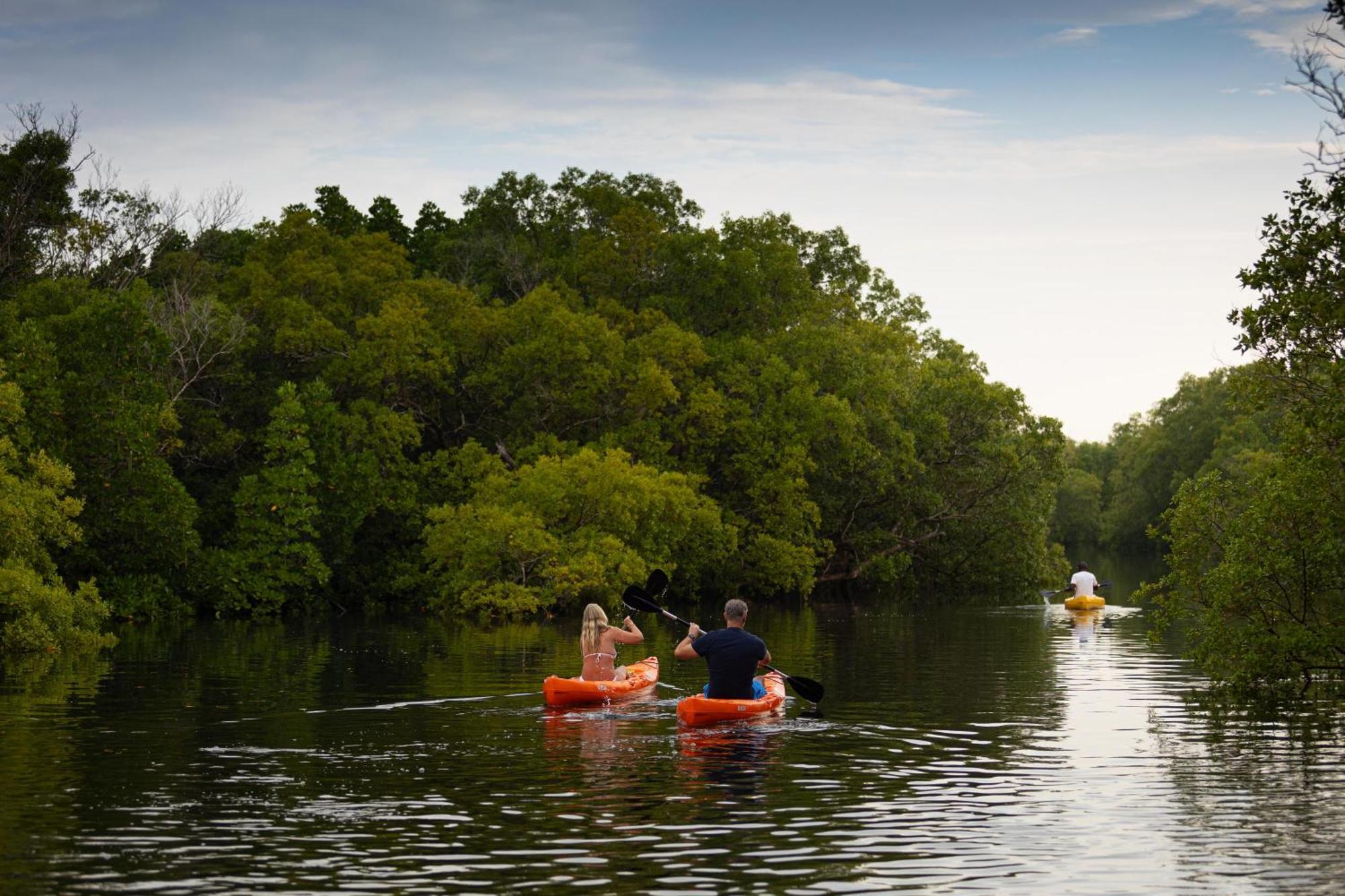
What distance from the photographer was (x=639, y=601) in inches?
1145

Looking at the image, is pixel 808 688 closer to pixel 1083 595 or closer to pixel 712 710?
pixel 712 710

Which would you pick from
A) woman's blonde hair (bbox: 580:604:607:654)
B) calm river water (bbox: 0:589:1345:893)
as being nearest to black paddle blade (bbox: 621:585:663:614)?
calm river water (bbox: 0:589:1345:893)

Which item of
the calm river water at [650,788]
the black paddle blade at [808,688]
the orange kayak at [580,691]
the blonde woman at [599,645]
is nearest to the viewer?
the calm river water at [650,788]

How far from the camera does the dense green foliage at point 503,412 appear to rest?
5228 cm

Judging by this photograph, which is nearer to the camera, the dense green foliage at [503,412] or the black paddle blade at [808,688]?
the black paddle blade at [808,688]

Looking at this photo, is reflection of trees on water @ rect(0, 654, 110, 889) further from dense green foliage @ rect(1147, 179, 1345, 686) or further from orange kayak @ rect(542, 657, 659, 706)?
dense green foliage @ rect(1147, 179, 1345, 686)

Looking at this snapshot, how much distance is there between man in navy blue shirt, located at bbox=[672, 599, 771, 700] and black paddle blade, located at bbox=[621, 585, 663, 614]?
5.63 m

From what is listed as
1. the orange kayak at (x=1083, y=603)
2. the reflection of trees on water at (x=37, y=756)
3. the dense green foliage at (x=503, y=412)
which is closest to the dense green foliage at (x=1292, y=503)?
the reflection of trees on water at (x=37, y=756)

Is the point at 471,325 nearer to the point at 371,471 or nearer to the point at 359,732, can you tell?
the point at 371,471

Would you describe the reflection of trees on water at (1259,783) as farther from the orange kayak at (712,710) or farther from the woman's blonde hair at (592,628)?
the woman's blonde hair at (592,628)

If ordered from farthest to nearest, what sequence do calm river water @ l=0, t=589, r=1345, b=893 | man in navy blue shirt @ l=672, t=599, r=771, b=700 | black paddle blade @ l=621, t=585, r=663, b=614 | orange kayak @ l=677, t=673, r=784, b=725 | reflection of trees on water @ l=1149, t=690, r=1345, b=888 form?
black paddle blade @ l=621, t=585, r=663, b=614, man in navy blue shirt @ l=672, t=599, r=771, b=700, orange kayak @ l=677, t=673, r=784, b=725, reflection of trees on water @ l=1149, t=690, r=1345, b=888, calm river water @ l=0, t=589, r=1345, b=893

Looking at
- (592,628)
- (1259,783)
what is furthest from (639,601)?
(1259,783)

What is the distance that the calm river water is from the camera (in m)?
12.7

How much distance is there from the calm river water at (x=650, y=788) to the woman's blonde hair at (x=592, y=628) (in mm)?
1385
